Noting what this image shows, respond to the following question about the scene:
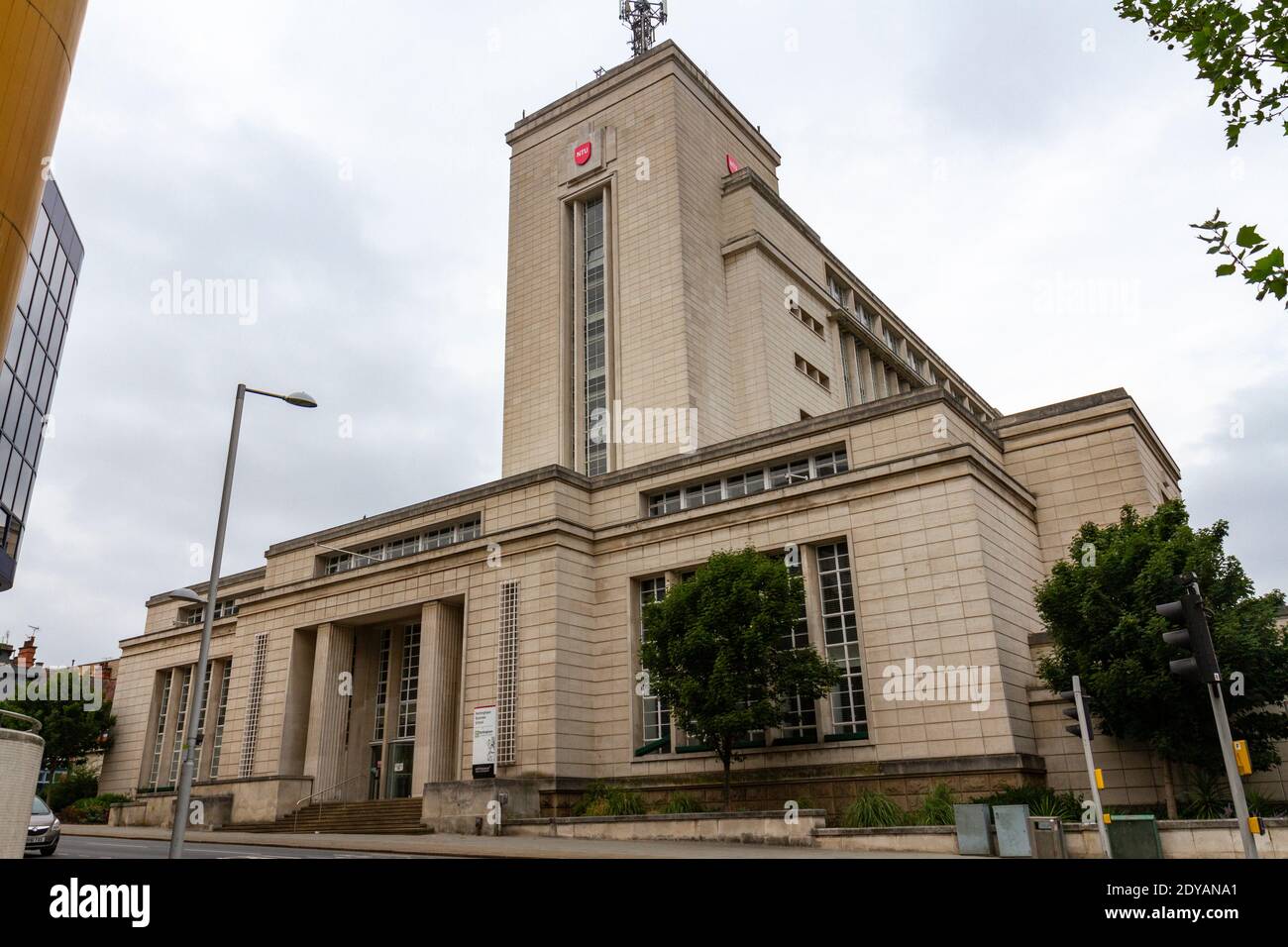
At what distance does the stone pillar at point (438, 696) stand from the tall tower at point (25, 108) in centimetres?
2558

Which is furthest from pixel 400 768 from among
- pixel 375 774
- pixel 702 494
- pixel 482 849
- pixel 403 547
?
pixel 482 849

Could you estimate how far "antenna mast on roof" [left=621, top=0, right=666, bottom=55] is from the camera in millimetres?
65000

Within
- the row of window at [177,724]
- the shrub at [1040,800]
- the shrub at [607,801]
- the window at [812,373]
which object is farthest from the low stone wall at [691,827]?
the window at [812,373]

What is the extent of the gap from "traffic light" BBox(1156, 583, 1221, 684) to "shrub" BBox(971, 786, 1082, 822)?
508 inches

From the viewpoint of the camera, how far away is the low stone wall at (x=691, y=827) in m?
24.1

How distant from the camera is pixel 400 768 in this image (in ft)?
129

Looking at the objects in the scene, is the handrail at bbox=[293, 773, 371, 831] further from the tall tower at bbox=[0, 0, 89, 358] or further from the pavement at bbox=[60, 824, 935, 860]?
the tall tower at bbox=[0, 0, 89, 358]

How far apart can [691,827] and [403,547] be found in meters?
21.0

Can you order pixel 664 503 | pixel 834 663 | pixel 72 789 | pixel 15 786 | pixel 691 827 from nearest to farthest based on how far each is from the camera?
1. pixel 15 786
2. pixel 691 827
3. pixel 834 663
4. pixel 664 503
5. pixel 72 789

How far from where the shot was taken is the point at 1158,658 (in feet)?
77.7

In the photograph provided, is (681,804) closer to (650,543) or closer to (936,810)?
(936,810)

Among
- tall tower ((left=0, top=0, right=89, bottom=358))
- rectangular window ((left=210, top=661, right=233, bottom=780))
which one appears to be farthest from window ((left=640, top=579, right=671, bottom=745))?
rectangular window ((left=210, top=661, right=233, bottom=780))
